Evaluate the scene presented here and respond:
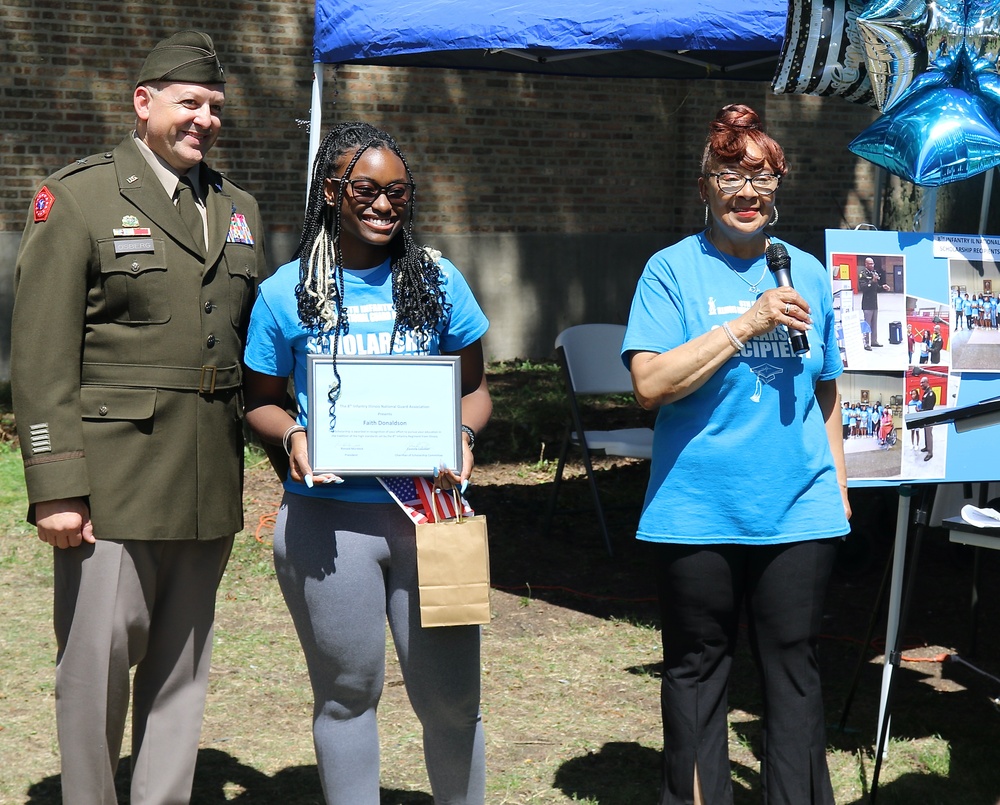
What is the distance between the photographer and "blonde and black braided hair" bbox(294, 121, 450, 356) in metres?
2.74

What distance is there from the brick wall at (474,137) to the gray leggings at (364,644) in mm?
8859

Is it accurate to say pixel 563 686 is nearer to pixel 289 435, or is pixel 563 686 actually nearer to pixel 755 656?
pixel 755 656

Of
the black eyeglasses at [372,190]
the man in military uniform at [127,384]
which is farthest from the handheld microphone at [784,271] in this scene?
the man in military uniform at [127,384]

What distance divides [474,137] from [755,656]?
32.3ft

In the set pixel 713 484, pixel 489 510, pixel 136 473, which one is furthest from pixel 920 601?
pixel 136 473

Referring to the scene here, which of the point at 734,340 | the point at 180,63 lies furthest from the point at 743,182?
the point at 180,63

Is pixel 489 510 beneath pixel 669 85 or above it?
beneath

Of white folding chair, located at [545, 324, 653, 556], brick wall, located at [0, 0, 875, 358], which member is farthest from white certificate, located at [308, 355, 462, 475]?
brick wall, located at [0, 0, 875, 358]

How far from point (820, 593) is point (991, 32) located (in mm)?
2081

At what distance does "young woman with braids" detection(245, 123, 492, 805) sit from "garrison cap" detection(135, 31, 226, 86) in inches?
15.4

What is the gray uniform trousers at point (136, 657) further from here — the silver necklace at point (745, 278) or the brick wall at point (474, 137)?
the brick wall at point (474, 137)

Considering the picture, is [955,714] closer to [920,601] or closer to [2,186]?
[920,601]

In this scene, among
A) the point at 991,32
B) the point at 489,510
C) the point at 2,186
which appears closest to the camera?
the point at 991,32

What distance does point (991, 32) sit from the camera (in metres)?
3.93
